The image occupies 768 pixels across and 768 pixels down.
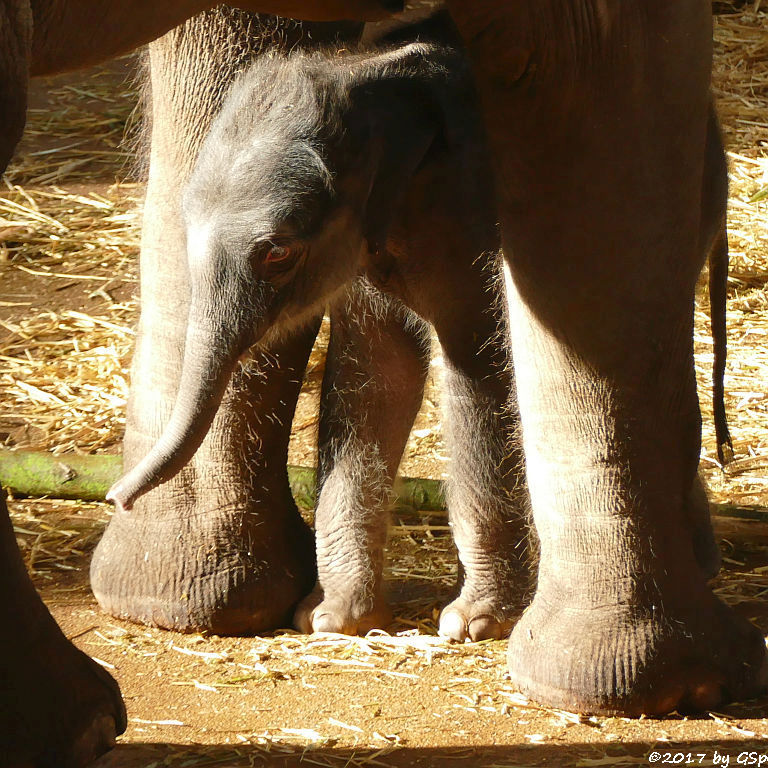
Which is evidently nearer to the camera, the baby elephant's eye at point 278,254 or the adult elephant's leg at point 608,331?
the adult elephant's leg at point 608,331

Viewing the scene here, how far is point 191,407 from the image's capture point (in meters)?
1.89

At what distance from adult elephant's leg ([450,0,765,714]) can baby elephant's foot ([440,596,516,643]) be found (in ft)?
0.81

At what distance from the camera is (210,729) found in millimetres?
1842

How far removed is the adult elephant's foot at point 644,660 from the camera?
5.98 ft

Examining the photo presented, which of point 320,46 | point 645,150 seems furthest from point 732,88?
point 645,150

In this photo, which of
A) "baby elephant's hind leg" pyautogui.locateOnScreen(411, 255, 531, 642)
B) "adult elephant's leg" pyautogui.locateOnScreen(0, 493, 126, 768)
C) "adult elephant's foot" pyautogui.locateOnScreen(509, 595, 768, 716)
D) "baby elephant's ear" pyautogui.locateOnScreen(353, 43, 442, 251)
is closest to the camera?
"adult elephant's leg" pyautogui.locateOnScreen(0, 493, 126, 768)

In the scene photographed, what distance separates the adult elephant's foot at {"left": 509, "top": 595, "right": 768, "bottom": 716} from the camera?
1.82 metres

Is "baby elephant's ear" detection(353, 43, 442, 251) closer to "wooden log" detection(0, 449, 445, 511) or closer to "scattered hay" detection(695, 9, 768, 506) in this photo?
"wooden log" detection(0, 449, 445, 511)

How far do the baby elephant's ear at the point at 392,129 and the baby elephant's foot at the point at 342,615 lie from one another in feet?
1.94

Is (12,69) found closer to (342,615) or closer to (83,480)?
(342,615)

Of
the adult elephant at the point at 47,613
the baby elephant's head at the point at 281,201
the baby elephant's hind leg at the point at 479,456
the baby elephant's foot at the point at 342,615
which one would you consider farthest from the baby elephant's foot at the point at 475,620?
the adult elephant at the point at 47,613

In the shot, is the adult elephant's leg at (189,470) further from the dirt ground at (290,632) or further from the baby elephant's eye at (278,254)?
the baby elephant's eye at (278,254)

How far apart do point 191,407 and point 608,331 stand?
56 cm

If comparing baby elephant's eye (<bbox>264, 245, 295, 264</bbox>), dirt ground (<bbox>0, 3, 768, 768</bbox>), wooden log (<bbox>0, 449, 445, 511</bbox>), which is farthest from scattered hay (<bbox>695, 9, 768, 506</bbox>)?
baby elephant's eye (<bbox>264, 245, 295, 264</bbox>)
